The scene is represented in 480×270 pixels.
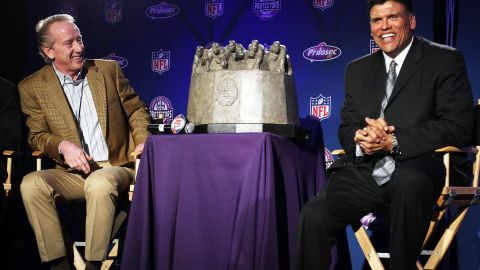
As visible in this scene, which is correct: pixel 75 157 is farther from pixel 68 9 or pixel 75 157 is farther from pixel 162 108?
pixel 68 9

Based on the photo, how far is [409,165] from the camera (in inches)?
120

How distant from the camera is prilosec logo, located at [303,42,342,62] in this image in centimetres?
452

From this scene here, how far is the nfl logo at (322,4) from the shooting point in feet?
14.9

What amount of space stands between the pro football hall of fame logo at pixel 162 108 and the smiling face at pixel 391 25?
2009 millimetres

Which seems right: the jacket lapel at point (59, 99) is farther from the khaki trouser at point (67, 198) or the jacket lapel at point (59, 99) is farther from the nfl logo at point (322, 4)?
the nfl logo at point (322, 4)

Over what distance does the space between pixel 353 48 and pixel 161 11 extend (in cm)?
156

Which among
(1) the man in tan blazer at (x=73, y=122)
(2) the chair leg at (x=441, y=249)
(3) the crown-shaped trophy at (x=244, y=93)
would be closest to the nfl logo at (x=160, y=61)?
(1) the man in tan blazer at (x=73, y=122)

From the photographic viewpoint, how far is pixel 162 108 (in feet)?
16.5

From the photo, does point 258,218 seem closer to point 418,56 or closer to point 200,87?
point 200,87

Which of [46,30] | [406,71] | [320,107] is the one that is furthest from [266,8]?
[406,71]

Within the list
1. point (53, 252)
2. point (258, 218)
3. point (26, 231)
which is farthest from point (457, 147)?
point (26, 231)

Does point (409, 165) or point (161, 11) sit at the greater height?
point (161, 11)

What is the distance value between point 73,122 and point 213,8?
1.44m

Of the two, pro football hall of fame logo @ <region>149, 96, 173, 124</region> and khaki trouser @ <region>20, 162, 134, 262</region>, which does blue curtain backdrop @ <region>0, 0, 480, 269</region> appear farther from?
khaki trouser @ <region>20, 162, 134, 262</region>
